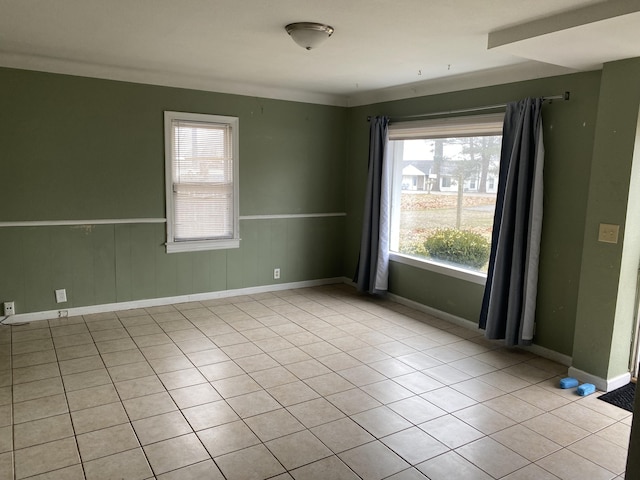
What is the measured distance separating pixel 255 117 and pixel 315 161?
3.04 ft

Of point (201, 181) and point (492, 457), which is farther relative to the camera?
point (201, 181)

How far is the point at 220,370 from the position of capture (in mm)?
3494

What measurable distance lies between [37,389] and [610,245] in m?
3.93

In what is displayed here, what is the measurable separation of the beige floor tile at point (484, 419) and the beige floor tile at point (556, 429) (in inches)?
5.1

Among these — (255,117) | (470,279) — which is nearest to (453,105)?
(470,279)

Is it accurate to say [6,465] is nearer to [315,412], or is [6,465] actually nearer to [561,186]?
[315,412]

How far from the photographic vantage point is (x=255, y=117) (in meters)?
5.36

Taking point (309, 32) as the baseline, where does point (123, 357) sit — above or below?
below

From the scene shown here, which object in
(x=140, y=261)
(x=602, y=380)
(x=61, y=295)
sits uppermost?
(x=140, y=261)

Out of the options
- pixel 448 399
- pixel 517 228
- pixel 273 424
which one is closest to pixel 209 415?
pixel 273 424

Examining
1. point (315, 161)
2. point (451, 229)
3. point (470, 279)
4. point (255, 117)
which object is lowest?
point (470, 279)

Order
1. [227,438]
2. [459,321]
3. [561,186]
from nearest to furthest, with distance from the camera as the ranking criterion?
[227,438] → [561,186] → [459,321]

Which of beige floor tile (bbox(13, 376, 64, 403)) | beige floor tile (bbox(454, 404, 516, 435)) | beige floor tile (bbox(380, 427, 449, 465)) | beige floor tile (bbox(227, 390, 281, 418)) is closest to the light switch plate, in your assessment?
beige floor tile (bbox(454, 404, 516, 435))

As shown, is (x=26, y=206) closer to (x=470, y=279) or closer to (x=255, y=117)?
(x=255, y=117)
